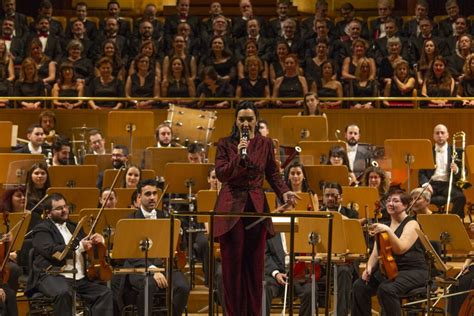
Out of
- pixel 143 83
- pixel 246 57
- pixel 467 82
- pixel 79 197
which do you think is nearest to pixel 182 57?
pixel 143 83

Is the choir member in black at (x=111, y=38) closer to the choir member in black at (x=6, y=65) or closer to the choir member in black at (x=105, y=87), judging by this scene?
the choir member in black at (x=105, y=87)

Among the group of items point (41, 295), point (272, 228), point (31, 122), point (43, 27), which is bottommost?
point (41, 295)

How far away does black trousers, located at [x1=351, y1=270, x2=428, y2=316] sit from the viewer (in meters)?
7.54

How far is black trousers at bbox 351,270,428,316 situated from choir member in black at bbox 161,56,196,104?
414cm

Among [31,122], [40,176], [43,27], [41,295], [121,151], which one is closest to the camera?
[41,295]

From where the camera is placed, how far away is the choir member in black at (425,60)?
11.6 metres

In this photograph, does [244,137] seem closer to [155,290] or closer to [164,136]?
[155,290]

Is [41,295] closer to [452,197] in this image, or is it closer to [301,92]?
[452,197]

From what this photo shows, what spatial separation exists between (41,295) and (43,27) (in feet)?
18.3

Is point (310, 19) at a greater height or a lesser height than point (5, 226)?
greater

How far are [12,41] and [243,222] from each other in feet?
Answer: 22.8

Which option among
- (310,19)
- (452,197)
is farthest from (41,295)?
(310,19)

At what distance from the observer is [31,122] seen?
11328 millimetres

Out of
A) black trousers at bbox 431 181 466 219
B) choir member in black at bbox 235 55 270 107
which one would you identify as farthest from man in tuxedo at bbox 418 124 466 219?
choir member in black at bbox 235 55 270 107
